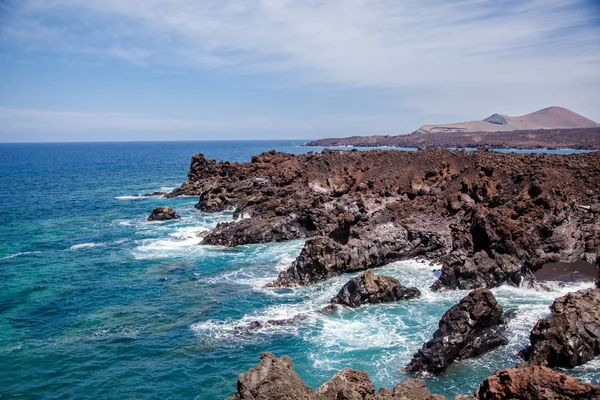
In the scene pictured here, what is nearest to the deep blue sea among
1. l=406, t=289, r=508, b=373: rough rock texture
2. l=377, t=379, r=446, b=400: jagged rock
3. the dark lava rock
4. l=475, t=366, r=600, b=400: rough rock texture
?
l=406, t=289, r=508, b=373: rough rock texture

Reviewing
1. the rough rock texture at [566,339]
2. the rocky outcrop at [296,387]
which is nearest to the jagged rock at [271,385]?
the rocky outcrop at [296,387]

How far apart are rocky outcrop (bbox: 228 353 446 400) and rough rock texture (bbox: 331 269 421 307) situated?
14517 mm

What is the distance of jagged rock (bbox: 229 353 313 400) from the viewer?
13211 mm

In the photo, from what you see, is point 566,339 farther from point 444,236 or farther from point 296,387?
point 444,236

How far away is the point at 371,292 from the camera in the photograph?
29.6 metres

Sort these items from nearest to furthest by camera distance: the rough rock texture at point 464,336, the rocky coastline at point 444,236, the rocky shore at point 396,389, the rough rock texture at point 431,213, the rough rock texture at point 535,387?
1. the rough rock texture at point 535,387
2. the rocky shore at point 396,389
3. the rocky coastline at point 444,236
4. the rough rock texture at point 464,336
5. the rough rock texture at point 431,213

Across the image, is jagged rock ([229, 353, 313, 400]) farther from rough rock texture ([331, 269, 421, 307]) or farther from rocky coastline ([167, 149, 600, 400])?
rough rock texture ([331, 269, 421, 307])

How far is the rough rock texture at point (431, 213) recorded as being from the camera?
3238 centimetres

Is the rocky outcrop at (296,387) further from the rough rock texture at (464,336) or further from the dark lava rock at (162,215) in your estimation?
the dark lava rock at (162,215)

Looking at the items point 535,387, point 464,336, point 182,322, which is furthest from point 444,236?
point 535,387

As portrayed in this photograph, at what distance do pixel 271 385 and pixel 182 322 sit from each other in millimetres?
16799

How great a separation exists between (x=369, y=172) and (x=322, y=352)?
153ft

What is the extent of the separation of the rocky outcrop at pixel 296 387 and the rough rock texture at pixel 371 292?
1452 cm

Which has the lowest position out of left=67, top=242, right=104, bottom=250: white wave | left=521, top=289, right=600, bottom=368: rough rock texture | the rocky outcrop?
left=67, top=242, right=104, bottom=250: white wave
